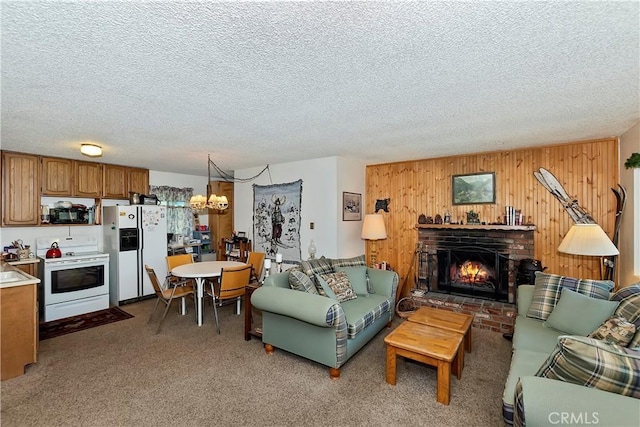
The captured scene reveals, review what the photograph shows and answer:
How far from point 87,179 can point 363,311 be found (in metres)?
4.87

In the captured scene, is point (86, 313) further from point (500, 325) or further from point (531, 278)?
point (531, 278)

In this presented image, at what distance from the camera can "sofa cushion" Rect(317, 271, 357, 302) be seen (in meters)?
3.41

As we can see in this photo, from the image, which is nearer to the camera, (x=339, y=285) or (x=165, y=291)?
(x=339, y=285)

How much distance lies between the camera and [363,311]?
3.12 m

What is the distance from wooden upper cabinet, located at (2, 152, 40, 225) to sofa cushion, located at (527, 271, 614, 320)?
6.53 meters

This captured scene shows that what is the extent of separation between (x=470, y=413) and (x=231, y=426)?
5.79ft

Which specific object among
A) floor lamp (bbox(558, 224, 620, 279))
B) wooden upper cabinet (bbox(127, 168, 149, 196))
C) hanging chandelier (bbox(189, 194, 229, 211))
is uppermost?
wooden upper cabinet (bbox(127, 168, 149, 196))

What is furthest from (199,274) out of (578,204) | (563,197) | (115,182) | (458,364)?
(578,204)

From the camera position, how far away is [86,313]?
4.41m

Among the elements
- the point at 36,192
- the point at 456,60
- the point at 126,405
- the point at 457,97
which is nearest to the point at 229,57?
the point at 456,60

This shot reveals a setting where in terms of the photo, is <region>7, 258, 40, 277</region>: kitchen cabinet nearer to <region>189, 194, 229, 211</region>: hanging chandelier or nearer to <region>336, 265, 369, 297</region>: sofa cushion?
<region>189, 194, 229, 211</region>: hanging chandelier

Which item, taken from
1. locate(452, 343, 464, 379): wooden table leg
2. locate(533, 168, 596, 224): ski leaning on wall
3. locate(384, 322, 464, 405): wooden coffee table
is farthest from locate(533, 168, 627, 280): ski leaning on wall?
locate(384, 322, 464, 405): wooden coffee table

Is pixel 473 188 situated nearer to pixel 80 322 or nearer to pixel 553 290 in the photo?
pixel 553 290

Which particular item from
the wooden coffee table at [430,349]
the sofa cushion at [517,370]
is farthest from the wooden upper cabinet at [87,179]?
the sofa cushion at [517,370]
